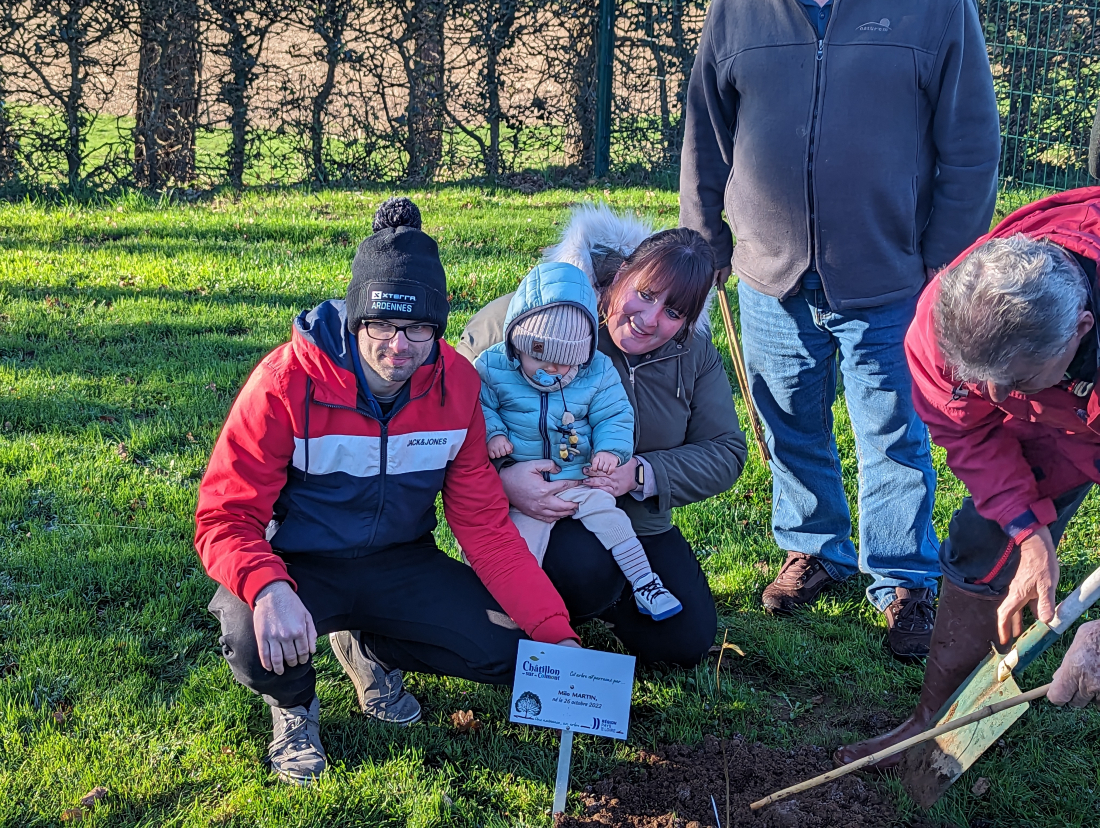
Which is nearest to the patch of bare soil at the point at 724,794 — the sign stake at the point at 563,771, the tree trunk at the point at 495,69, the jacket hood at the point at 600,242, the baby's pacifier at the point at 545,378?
the sign stake at the point at 563,771

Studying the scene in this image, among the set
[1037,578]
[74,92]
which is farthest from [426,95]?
[1037,578]

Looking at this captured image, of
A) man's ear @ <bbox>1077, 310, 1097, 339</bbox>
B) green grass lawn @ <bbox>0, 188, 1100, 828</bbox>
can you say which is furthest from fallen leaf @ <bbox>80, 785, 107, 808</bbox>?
man's ear @ <bbox>1077, 310, 1097, 339</bbox>

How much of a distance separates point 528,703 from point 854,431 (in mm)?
1603

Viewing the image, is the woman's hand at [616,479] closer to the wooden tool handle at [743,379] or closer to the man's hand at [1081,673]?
the wooden tool handle at [743,379]

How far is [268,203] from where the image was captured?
8.66 metres

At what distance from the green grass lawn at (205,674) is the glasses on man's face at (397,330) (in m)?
1.18

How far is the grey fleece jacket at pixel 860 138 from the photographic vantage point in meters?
3.16

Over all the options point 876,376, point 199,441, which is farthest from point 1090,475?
point 199,441

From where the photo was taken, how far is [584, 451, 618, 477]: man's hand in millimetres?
3053

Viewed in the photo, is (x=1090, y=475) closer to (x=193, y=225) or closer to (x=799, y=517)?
(x=799, y=517)

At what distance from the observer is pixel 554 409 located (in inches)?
121

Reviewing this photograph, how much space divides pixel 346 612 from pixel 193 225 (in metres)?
5.52

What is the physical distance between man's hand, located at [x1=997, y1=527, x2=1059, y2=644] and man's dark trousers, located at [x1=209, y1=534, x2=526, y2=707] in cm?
136

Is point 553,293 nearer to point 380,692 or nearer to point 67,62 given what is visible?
point 380,692
